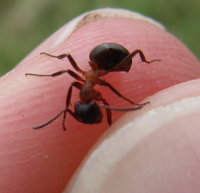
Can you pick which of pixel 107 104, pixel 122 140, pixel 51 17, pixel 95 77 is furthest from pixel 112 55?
pixel 51 17

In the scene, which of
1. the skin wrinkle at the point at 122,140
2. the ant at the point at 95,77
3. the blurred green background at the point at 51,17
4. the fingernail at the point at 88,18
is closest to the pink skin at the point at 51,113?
the ant at the point at 95,77

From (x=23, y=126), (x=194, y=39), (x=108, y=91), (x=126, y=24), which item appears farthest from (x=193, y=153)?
(x=194, y=39)

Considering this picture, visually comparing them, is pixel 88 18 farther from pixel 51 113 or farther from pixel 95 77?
pixel 51 113

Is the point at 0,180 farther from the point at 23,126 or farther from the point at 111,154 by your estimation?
the point at 111,154

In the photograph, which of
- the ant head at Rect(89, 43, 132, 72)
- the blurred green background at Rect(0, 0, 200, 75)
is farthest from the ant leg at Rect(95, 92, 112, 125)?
the blurred green background at Rect(0, 0, 200, 75)

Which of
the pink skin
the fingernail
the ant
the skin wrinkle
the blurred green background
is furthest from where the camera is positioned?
the blurred green background

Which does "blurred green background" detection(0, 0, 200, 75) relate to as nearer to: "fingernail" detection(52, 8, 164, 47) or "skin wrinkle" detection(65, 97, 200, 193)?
"fingernail" detection(52, 8, 164, 47)
